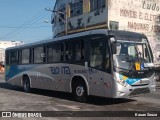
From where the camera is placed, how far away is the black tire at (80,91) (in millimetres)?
13578

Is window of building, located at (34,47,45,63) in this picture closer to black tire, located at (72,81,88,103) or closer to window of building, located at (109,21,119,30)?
black tire, located at (72,81,88,103)

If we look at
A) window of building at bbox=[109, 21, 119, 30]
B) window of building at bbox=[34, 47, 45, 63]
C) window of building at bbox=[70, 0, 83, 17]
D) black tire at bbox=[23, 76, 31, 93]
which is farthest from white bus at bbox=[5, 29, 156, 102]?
window of building at bbox=[70, 0, 83, 17]

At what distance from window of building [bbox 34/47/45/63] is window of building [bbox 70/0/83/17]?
2426 centimetres

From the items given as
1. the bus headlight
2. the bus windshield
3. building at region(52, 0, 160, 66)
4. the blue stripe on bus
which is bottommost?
the bus headlight

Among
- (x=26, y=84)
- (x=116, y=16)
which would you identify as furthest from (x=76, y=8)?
(x=26, y=84)

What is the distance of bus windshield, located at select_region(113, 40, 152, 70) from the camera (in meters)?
12.1


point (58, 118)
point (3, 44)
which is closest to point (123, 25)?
point (58, 118)

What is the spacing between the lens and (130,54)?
40.9 ft

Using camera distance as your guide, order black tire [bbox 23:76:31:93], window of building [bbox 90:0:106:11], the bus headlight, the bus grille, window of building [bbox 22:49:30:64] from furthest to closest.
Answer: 1. window of building [bbox 90:0:106:11]
2. black tire [bbox 23:76:31:93]
3. window of building [bbox 22:49:30:64]
4. the bus grille
5. the bus headlight

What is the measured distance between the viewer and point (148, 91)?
42.1 ft

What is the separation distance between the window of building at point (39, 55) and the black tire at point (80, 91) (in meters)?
3.44

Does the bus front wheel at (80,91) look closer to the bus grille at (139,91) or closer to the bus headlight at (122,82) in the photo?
the bus headlight at (122,82)

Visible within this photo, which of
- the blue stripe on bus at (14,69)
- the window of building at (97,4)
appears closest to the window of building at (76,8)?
the window of building at (97,4)

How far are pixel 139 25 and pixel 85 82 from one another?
2937 centimetres
